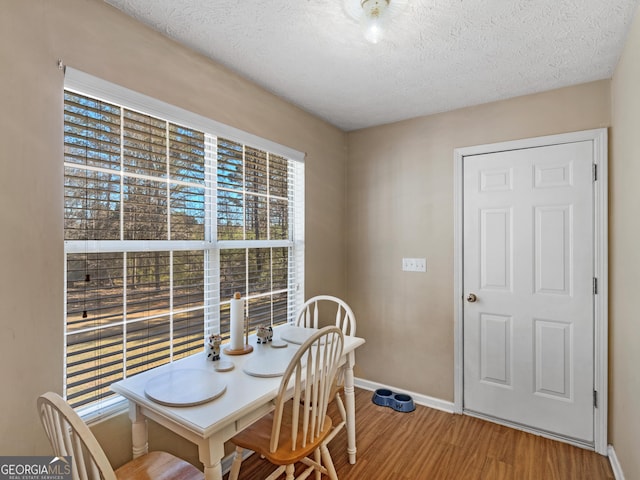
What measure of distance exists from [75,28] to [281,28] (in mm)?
863

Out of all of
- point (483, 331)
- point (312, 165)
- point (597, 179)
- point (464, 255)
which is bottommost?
point (483, 331)

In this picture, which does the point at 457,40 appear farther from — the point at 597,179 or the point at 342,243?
the point at 342,243

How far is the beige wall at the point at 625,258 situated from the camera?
5.11 ft

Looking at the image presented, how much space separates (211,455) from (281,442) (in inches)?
14.5

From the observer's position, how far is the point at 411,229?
285 cm

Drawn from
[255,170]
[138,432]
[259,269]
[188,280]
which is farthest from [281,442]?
[255,170]

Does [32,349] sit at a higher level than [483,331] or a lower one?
higher

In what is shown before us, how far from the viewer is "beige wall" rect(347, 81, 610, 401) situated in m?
2.56

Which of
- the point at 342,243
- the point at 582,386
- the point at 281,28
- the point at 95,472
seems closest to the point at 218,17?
the point at 281,28

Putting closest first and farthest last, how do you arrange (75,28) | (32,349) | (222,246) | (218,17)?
(32,349) → (75,28) → (218,17) → (222,246)

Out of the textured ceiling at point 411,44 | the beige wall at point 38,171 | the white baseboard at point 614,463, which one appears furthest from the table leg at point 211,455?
the white baseboard at point 614,463

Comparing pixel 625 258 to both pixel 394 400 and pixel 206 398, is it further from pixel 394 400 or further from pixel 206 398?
pixel 206 398

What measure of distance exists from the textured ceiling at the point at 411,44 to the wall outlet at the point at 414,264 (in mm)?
1227

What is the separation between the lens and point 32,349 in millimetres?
1267
